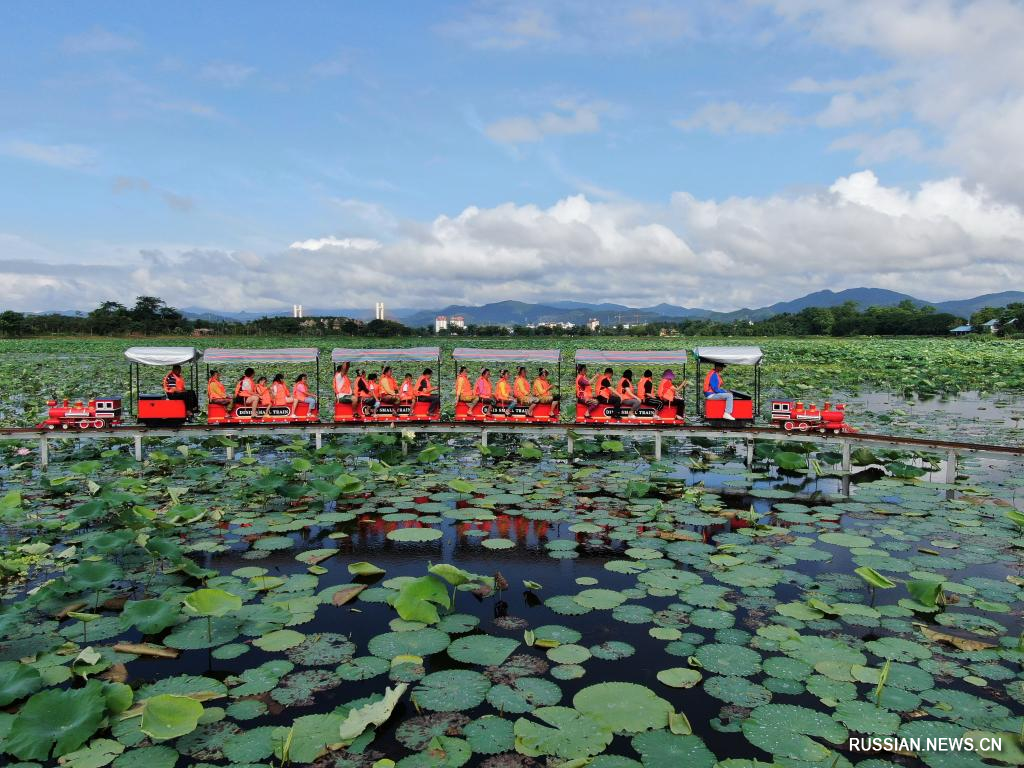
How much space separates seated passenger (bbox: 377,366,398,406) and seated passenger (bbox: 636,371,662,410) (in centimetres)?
522

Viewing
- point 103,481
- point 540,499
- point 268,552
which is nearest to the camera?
point 268,552

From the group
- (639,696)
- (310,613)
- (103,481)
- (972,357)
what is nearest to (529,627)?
(639,696)

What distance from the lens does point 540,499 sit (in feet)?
33.4

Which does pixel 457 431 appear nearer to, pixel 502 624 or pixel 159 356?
pixel 159 356

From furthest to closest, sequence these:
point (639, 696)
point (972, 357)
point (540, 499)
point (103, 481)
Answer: point (972, 357) → point (103, 481) → point (540, 499) → point (639, 696)

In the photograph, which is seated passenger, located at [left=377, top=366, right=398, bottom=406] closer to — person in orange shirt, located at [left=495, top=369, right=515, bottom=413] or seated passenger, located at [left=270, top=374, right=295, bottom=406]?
seated passenger, located at [left=270, top=374, right=295, bottom=406]

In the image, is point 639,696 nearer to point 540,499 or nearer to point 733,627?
point 733,627

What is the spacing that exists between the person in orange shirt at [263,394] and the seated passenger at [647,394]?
7831mm

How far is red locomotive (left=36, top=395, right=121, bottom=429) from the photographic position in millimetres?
13023

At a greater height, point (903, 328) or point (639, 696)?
point (903, 328)

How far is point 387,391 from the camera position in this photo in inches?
568

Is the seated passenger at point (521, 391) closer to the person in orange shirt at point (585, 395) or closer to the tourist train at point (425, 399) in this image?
the tourist train at point (425, 399)

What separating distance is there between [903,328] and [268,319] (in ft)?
268

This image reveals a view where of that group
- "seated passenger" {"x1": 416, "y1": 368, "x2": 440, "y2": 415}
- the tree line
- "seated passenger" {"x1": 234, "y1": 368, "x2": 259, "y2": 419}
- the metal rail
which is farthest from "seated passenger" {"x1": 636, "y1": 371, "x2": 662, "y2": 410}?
the tree line
